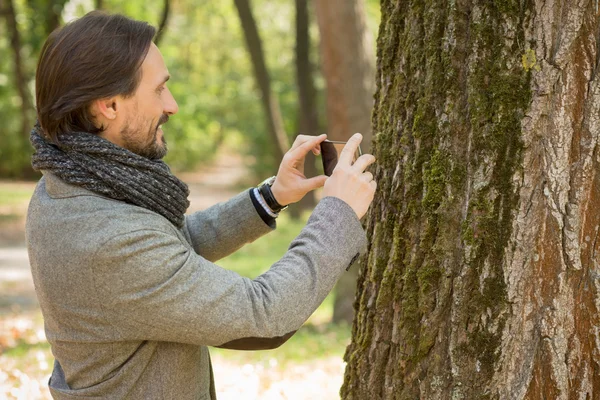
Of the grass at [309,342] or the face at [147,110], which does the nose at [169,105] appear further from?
the grass at [309,342]

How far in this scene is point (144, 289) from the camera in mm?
1736

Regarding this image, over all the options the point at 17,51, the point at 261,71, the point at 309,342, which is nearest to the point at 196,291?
the point at 309,342

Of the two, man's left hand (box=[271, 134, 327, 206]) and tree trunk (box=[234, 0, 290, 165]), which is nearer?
man's left hand (box=[271, 134, 327, 206])

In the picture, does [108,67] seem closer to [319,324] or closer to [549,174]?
[549,174]

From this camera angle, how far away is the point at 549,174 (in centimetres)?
189

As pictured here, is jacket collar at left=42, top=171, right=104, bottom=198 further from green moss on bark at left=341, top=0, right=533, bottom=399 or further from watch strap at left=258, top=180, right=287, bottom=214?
green moss on bark at left=341, top=0, right=533, bottom=399

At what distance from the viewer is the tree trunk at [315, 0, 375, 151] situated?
294 inches

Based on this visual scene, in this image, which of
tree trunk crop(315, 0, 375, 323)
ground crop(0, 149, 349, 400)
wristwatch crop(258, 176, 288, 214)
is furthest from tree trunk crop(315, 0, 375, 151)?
wristwatch crop(258, 176, 288, 214)

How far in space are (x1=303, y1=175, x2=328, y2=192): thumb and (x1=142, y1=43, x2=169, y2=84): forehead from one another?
1.85 feet

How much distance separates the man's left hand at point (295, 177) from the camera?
2.20 metres

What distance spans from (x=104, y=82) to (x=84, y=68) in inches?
2.4

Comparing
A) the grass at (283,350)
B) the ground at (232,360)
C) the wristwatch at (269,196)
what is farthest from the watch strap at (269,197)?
the grass at (283,350)

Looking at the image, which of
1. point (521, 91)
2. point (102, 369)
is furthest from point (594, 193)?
point (102, 369)

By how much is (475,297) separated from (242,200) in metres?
0.90
